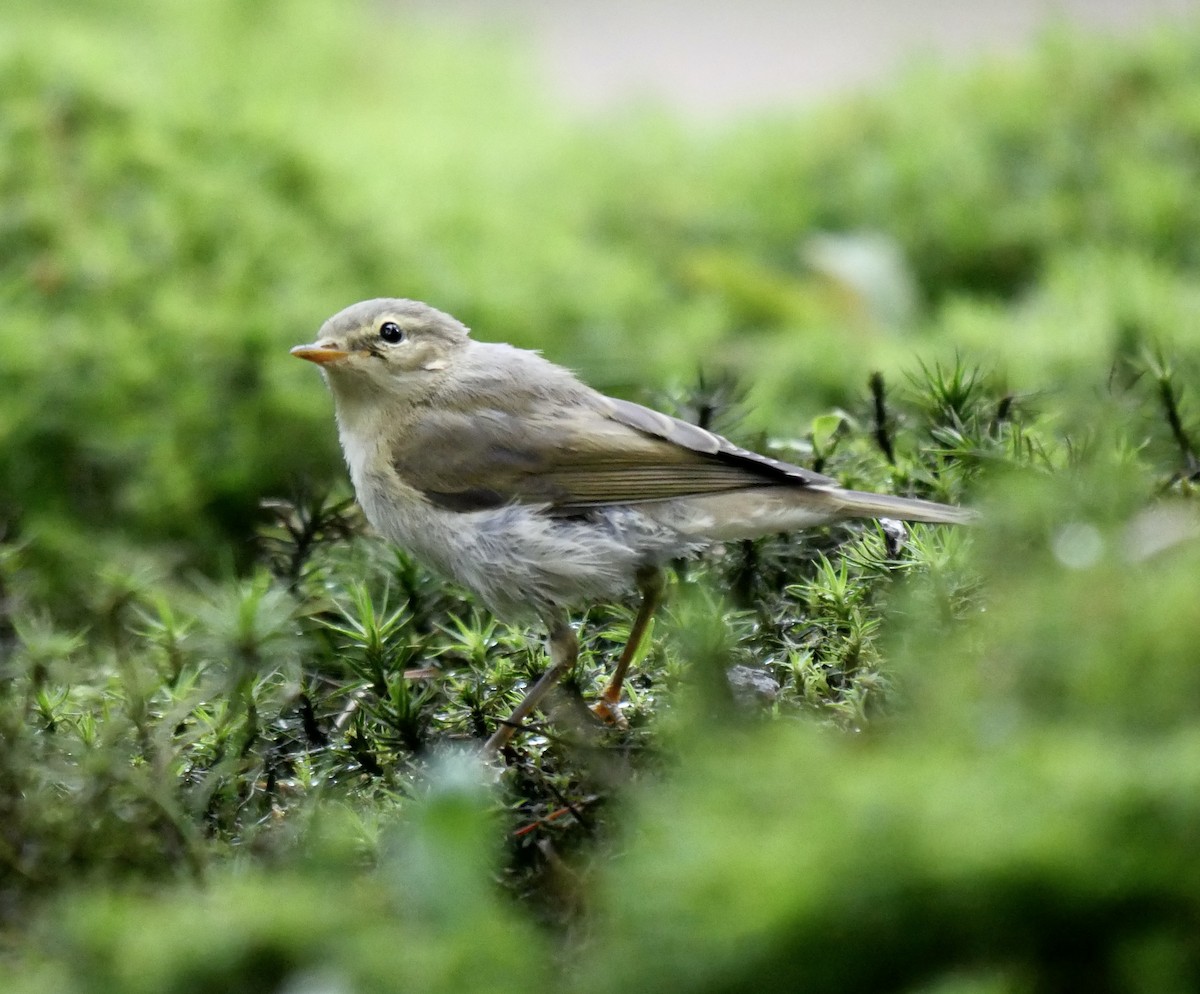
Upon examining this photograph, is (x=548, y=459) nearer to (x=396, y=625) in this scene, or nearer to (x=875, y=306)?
(x=396, y=625)

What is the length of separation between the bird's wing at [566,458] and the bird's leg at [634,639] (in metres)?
0.21

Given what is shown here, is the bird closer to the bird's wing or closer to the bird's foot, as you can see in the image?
the bird's wing

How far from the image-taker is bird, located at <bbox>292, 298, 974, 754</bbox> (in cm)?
333

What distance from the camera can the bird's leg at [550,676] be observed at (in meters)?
2.57

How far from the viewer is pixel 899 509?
3018 mm

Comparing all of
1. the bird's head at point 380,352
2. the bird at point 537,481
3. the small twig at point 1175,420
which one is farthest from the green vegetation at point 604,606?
the bird's head at point 380,352

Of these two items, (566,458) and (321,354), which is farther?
(321,354)

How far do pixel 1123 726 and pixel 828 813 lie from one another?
0.35m

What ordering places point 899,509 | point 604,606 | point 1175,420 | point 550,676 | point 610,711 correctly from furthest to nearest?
point 604,606, point 1175,420, point 899,509, point 550,676, point 610,711

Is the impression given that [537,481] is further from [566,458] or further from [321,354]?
[321,354]

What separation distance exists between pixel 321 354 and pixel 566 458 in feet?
2.66

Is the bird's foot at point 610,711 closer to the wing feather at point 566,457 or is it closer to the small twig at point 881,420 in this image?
the wing feather at point 566,457

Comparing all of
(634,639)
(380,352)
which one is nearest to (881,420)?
(634,639)

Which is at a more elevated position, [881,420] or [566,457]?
[881,420]
